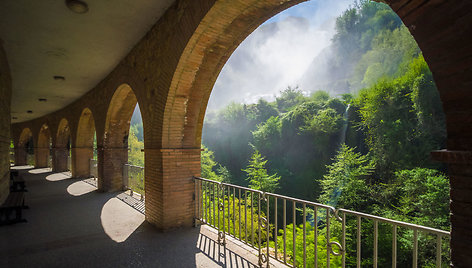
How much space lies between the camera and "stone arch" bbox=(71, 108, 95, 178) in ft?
31.5

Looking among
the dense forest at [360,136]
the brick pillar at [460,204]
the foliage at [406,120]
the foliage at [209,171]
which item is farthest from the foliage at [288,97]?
the brick pillar at [460,204]

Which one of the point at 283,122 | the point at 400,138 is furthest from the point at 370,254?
the point at 283,122

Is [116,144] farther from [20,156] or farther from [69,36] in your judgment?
[20,156]

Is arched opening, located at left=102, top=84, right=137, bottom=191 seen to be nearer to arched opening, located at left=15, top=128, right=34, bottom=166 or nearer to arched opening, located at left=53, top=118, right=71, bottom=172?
arched opening, located at left=53, top=118, right=71, bottom=172

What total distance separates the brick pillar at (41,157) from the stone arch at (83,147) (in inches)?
300

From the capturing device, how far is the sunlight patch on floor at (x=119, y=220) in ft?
12.5

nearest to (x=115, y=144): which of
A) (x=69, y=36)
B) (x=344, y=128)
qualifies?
(x=69, y=36)

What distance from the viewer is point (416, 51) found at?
26.3 m

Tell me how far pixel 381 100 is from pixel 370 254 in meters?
16.1

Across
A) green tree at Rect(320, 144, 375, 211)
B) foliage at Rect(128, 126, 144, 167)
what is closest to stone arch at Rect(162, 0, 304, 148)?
green tree at Rect(320, 144, 375, 211)

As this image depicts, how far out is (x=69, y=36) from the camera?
176 inches

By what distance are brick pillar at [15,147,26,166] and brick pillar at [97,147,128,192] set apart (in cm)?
1641

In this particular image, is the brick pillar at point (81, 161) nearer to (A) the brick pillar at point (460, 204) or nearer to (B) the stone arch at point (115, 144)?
(B) the stone arch at point (115, 144)

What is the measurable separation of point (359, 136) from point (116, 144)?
31.1 metres
